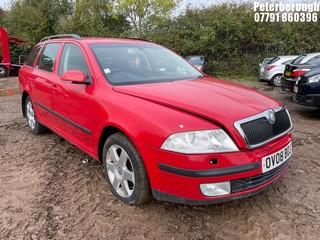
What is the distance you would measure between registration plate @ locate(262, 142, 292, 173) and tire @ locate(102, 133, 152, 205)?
3.19ft

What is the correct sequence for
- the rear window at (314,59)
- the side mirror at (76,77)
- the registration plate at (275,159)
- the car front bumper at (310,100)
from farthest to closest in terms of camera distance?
the rear window at (314,59), the car front bumper at (310,100), the side mirror at (76,77), the registration plate at (275,159)

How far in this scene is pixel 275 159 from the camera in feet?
A: 8.11

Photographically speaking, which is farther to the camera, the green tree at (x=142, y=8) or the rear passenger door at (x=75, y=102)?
the green tree at (x=142, y=8)

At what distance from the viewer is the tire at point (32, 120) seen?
4.70 metres

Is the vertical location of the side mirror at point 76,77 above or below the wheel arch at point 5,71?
above

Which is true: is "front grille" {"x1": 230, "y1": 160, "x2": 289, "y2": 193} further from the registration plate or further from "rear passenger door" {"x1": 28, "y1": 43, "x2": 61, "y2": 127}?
"rear passenger door" {"x1": 28, "y1": 43, "x2": 61, "y2": 127}

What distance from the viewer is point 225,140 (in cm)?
219

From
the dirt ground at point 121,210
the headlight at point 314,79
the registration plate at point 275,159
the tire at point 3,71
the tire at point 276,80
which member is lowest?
the tire at point 276,80

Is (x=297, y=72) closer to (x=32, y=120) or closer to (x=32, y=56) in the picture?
(x=32, y=56)

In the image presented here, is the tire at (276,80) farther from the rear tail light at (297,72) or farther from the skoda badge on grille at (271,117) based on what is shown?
the skoda badge on grille at (271,117)

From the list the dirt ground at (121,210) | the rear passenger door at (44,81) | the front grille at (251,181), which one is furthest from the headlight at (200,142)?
the rear passenger door at (44,81)

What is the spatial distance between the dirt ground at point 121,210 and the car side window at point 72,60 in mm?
1198

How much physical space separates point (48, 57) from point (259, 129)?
323cm

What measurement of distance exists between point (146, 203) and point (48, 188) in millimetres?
1118
